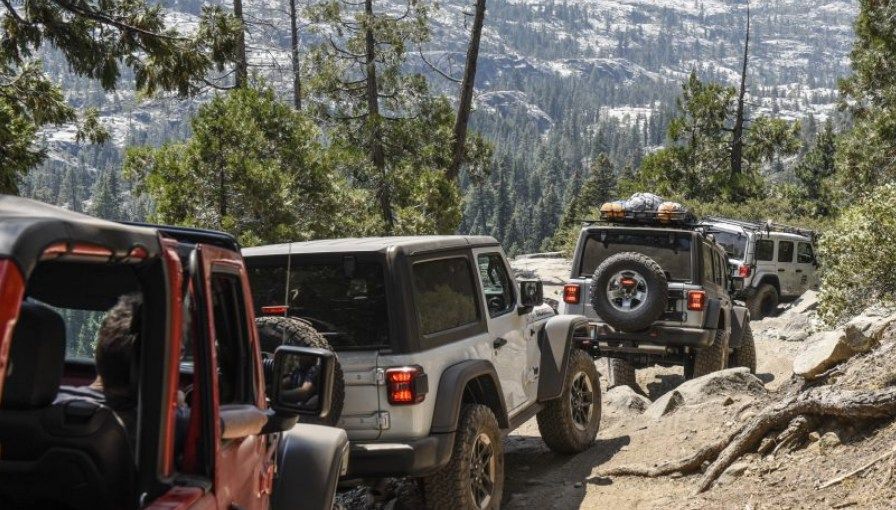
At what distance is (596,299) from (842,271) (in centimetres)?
361

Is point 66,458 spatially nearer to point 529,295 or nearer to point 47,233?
point 47,233

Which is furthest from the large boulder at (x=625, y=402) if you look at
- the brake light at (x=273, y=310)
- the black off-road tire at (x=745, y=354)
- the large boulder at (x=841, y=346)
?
the brake light at (x=273, y=310)

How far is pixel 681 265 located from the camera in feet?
36.1

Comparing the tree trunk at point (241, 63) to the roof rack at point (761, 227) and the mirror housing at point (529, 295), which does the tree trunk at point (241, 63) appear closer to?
the mirror housing at point (529, 295)

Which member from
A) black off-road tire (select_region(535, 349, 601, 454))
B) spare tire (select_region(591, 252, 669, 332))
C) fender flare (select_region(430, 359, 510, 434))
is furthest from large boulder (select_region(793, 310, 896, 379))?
spare tire (select_region(591, 252, 669, 332))

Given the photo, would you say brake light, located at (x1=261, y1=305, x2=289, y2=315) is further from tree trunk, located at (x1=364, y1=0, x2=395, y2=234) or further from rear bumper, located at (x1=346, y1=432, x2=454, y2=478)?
tree trunk, located at (x1=364, y1=0, x2=395, y2=234)

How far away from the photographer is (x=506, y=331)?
6938 mm

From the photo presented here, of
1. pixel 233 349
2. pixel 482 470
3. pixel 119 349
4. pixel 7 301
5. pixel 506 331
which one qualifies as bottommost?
pixel 482 470

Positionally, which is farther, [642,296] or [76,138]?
[76,138]

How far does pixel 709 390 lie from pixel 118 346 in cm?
724

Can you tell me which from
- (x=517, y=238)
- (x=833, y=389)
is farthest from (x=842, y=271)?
(x=517, y=238)

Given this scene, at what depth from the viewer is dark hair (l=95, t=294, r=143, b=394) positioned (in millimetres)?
2447

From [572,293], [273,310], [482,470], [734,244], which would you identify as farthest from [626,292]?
[734,244]

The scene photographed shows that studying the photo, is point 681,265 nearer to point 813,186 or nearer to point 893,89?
point 893,89
